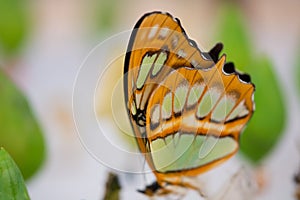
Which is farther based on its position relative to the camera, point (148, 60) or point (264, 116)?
point (264, 116)

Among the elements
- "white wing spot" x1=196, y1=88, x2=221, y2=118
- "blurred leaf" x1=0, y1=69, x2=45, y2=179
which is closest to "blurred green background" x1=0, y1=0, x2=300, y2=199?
"blurred leaf" x1=0, y1=69, x2=45, y2=179

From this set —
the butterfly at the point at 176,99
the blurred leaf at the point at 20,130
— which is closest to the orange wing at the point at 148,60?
the butterfly at the point at 176,99

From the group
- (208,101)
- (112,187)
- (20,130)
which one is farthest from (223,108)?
(20,130)

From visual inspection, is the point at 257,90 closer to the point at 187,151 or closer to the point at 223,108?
the point at 223,108

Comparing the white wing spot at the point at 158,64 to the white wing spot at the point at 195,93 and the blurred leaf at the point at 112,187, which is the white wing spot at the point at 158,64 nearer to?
the white wing spot at the point at 195,93

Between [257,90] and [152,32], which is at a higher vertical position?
[152,32]

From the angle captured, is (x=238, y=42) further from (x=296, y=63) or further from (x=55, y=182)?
(x=55, y=182)

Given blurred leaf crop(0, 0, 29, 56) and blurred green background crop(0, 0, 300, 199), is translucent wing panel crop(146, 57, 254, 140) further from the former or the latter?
blurred leaf crop(0, 0, 29, 56)
